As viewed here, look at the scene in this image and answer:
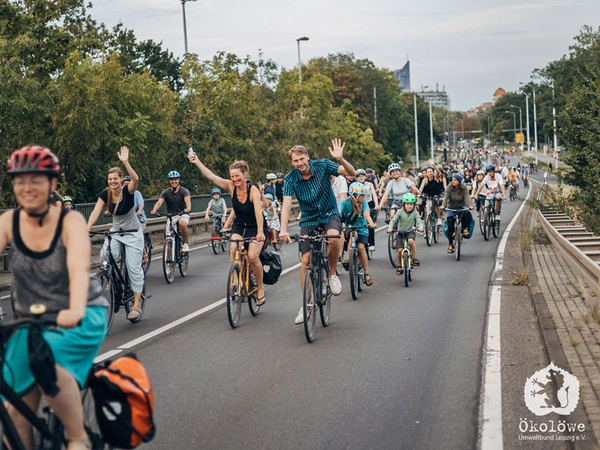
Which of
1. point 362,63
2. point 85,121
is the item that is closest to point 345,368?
point 85,121

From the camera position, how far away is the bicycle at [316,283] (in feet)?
32.8

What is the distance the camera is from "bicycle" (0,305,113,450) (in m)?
4.06

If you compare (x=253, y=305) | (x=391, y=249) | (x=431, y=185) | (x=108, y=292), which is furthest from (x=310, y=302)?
(x=431, y=185)

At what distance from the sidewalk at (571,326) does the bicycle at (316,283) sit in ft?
7.64

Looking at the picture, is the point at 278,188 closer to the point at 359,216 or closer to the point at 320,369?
the point at 359,216

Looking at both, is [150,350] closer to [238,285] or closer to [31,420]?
[238,285]

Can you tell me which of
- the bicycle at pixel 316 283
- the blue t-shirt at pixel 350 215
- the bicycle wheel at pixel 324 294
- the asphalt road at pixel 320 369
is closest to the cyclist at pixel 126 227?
the asphalt road at pixel 320 369

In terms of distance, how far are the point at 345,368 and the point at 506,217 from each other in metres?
28.1

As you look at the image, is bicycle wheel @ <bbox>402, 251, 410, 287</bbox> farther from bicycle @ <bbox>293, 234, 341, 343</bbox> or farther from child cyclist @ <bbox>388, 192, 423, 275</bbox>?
bicycle @ <bbox>293, 234, 341, 343</bbox>

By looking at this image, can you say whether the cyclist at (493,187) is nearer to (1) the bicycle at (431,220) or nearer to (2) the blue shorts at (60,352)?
(1) the bicycle at (431,220)

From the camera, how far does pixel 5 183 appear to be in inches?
1040

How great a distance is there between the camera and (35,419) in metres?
4.27

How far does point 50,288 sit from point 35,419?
578 mm

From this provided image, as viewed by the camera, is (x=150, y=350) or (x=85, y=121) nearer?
(x=150, y=350)
